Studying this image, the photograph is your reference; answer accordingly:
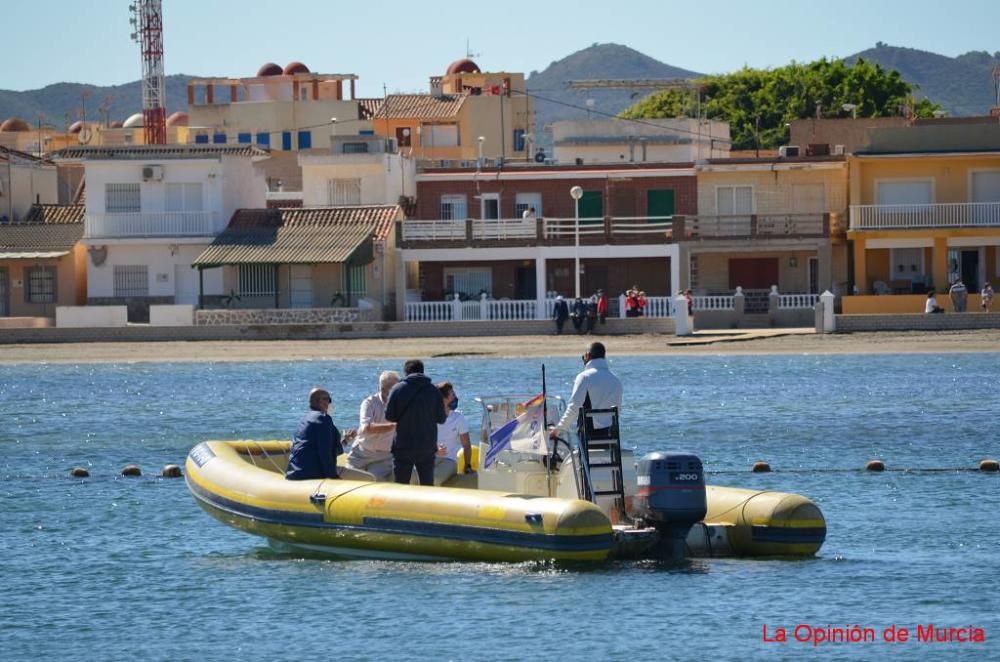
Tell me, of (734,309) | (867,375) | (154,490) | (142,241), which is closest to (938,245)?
(734,309)

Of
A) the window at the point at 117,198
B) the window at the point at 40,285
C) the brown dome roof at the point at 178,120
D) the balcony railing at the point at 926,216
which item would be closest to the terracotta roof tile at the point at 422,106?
the brown dome roof at the point at 178,120

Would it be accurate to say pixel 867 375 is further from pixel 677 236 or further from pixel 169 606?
pixel 169 606

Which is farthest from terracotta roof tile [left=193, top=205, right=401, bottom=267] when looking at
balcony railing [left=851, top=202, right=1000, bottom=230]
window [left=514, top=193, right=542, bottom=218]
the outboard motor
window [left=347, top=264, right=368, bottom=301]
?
the outboard motor

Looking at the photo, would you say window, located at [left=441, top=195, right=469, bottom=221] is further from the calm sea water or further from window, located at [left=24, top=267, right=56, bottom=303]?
the calm sea water

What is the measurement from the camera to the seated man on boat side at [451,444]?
19859 mm

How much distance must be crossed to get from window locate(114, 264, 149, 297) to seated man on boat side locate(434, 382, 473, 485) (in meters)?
42.3

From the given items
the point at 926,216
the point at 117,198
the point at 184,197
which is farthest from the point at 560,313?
the point at 117,198

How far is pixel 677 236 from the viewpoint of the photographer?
58.7m

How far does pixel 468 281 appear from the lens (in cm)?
6156

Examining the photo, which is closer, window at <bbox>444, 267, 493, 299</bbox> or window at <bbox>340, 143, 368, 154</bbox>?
window at <bbox>444, 267, 493, 299</bbox>

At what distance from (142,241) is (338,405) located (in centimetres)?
2228

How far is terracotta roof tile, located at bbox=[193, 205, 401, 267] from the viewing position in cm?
5853

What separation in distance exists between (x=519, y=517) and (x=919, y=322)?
3690cm

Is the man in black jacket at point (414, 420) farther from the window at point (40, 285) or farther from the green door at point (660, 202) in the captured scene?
the window at point (40, 285)
